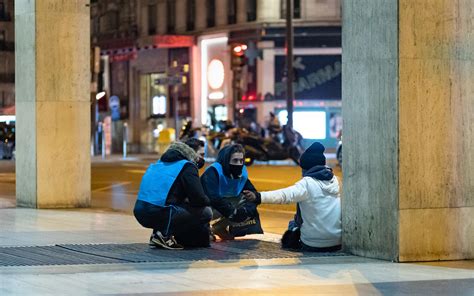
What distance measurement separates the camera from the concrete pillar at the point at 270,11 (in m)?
52.3

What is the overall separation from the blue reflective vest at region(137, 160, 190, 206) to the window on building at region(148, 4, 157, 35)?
4862 cm

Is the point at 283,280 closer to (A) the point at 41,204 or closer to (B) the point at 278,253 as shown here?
(B) the point at 278,253

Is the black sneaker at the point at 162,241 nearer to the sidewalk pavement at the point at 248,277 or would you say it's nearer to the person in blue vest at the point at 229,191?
the sidewalk pavement at the point at 248,277

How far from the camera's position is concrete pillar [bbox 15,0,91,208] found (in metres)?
18.9

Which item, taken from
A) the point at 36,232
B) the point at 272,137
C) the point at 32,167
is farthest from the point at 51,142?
the point at 272,137

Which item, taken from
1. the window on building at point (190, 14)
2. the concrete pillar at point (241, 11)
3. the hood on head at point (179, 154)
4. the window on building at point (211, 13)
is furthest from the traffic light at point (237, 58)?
the hood on head at point (179, 154)

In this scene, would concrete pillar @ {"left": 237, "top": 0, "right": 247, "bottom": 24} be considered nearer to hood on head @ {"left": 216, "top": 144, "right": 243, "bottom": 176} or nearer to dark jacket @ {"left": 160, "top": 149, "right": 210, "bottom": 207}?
hood on head @ {"left": 216, "top": 144, "right": 243, "bottom": 176}

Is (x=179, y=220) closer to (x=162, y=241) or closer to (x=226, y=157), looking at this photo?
(x=162, y=241)

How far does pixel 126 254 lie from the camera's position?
1236cm

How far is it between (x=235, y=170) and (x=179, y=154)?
1041mm

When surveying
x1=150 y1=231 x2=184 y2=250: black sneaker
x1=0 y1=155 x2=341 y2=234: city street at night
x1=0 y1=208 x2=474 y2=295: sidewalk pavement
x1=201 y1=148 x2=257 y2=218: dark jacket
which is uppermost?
x1=201 y1=148 x2=257 y2=218: dark jacket

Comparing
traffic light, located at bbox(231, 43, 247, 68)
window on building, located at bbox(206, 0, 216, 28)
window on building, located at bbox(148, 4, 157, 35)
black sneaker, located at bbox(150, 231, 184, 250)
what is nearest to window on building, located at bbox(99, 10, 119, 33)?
window on building, located at bbox(148, 4, 157, 35)

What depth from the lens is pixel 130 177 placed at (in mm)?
29141

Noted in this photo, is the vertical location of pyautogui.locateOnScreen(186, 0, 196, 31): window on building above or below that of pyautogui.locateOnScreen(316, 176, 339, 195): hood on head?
above
